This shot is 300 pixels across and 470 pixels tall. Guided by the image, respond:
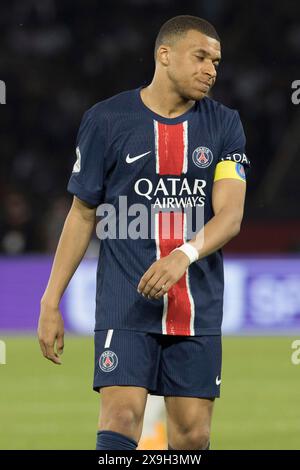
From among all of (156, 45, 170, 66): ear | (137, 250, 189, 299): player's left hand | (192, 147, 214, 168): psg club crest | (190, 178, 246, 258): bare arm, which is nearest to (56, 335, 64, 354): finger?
(137, 250, 189, 299): player's left hand

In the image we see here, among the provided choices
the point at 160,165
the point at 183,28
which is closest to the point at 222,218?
the point at 160,165

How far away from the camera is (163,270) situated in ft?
15.6

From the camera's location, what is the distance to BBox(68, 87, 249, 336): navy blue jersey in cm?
523

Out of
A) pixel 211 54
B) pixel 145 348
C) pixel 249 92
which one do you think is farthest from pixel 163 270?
pixel 249 92

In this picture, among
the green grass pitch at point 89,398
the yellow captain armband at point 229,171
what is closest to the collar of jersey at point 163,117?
the yellow captain armband at point 229,171

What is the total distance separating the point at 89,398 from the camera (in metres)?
10.2

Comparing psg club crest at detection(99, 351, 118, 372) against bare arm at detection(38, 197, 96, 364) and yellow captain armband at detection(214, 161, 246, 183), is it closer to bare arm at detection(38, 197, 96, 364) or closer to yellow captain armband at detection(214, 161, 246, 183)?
bare arm at detection(38, 197, 96, 364)

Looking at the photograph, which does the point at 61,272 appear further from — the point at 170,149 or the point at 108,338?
the point at 170,149

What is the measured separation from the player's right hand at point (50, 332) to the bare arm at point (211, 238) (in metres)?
0.54

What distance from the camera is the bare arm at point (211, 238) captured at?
15.6 ft

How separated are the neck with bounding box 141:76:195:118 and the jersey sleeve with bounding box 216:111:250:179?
19cm

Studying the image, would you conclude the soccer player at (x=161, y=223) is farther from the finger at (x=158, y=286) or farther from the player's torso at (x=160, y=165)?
the finger at (x=158, y=286)

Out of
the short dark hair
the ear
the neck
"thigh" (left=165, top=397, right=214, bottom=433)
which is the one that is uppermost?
the short dark hair
